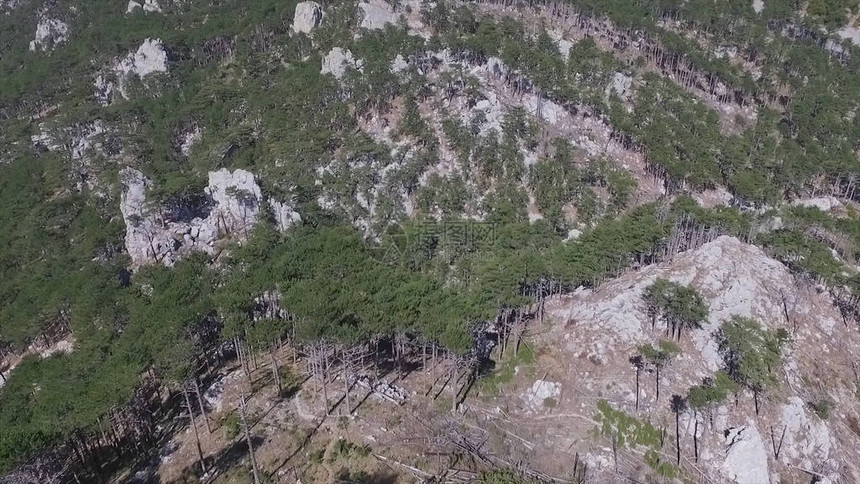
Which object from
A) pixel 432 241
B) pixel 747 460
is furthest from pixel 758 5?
pixel 747 460

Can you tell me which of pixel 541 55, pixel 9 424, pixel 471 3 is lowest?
pixel 9 424

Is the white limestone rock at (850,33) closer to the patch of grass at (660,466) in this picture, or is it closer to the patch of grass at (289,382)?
the patch of grass at (660,466)

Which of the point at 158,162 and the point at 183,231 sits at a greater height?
the point at 158,162

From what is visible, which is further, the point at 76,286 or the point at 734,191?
the point at 734,191

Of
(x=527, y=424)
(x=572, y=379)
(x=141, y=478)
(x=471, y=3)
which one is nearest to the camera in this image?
(x=141, y=478)

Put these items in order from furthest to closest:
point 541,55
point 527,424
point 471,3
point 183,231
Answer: point 471,3 → point 541,55 → point 183,231 → point 527,424

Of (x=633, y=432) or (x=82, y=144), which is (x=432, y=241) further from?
(x=82, y=144)

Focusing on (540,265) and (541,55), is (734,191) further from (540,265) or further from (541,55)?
(540,265)

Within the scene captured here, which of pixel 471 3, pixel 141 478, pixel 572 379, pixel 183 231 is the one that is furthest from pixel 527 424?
pixel 471 3
